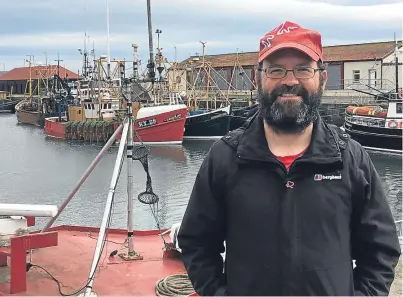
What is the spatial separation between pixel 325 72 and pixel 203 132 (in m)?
35.7

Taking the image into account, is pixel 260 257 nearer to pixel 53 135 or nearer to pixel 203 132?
pixel 203 132

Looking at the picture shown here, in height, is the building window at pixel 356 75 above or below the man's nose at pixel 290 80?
above

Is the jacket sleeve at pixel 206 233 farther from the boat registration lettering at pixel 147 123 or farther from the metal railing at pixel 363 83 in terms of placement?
the metal railing at pixel 363 83

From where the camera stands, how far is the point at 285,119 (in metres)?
1.85

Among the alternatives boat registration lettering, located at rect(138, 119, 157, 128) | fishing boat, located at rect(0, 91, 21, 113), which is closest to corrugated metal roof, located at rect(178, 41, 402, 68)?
boat registration lettering, located at rect(138, 119, 157, 128)

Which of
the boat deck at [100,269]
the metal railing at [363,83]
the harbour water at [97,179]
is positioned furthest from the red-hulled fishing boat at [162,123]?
the boat deck at [100,269]

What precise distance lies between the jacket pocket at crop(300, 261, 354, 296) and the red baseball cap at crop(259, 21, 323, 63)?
0.72 meters

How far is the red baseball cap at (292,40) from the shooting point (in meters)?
1.82

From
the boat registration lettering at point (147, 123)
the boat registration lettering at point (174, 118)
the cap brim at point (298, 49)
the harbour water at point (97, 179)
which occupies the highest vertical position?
the cap brim at point (298, 49)

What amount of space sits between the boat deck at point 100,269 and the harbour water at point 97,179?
7.56m

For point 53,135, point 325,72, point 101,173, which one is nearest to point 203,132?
point 53,135

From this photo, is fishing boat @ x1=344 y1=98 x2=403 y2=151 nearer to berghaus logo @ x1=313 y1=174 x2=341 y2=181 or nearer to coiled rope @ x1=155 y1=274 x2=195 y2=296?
coiled rope @ x1=155 y1=274 x2=195 y2=296

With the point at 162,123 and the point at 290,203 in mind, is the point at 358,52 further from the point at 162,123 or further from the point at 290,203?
the point at 290,203

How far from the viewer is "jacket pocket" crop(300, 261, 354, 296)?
1.78 m
